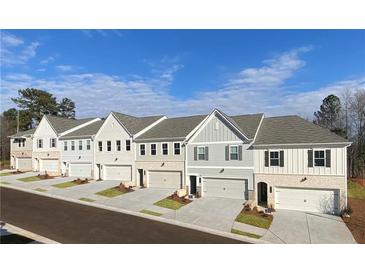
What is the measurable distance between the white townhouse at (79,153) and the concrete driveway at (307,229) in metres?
21.5

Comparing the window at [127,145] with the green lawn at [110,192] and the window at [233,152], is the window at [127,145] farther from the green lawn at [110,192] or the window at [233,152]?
the window at [233,152]

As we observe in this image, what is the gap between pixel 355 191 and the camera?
24688 mm

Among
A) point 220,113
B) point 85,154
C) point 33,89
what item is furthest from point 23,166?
point 220,113

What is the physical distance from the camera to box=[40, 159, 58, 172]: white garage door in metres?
33.4

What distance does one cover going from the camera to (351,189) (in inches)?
996

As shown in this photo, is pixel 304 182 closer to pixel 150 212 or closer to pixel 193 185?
pixel 193 185

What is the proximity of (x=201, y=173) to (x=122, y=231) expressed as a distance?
10634 millimetres

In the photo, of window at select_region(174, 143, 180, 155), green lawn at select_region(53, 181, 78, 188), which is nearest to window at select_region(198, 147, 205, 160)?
window at select_region(174, 143, 180, 155)

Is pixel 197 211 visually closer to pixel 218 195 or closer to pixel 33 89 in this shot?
pixel 218 195

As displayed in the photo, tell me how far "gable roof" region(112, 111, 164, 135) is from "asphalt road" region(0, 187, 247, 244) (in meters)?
11.2

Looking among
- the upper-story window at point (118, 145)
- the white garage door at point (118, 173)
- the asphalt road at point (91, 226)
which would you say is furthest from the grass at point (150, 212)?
the upper-story window at point (118, 145)

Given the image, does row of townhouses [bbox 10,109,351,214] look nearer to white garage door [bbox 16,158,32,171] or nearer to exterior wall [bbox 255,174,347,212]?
exterior wall [bbox 255,174,347,212]

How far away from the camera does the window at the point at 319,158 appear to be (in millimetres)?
18562

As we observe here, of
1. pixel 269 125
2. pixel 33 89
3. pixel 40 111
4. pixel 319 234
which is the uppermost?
pixel 33 89
